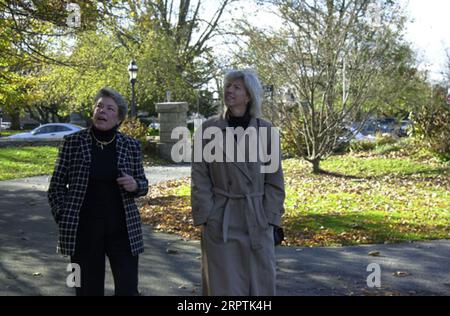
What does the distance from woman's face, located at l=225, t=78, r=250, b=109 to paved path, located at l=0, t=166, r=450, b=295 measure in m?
2.25

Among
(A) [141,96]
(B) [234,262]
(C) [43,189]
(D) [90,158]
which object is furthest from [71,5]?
(A) [141,96]

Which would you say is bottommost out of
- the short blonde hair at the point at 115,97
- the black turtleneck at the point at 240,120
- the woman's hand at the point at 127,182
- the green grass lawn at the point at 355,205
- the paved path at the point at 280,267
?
the paved path at the point at 280,267

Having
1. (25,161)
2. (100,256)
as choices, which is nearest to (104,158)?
(100,256)

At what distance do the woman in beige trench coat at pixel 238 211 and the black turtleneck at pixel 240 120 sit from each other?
0.03 meters

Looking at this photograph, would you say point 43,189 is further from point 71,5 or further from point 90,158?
point 90,158

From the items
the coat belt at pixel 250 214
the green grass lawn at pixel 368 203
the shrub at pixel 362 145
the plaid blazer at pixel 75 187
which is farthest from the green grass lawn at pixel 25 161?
the coat belt at pixel 250 214

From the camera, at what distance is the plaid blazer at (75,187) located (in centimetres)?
403

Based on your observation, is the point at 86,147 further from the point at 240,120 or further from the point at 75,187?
the point at 240,120

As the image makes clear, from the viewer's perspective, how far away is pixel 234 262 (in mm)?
3883

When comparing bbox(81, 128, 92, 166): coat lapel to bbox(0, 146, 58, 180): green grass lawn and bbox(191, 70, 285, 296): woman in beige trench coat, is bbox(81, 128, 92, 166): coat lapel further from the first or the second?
bbox(0, 146, 58, 180): green grass lawn

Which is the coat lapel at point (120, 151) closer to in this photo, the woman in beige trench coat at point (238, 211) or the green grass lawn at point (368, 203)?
the woman in beige trench coat at point (238, 211)

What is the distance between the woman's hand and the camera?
3.99 metres

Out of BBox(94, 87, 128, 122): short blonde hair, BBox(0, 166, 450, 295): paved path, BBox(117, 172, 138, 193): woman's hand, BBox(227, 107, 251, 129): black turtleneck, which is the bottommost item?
BBox(0, 166, 450, 295): paved path

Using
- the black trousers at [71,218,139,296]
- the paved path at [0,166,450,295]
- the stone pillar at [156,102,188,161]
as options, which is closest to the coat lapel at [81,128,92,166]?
the black trousers at [71,218,139,296]
